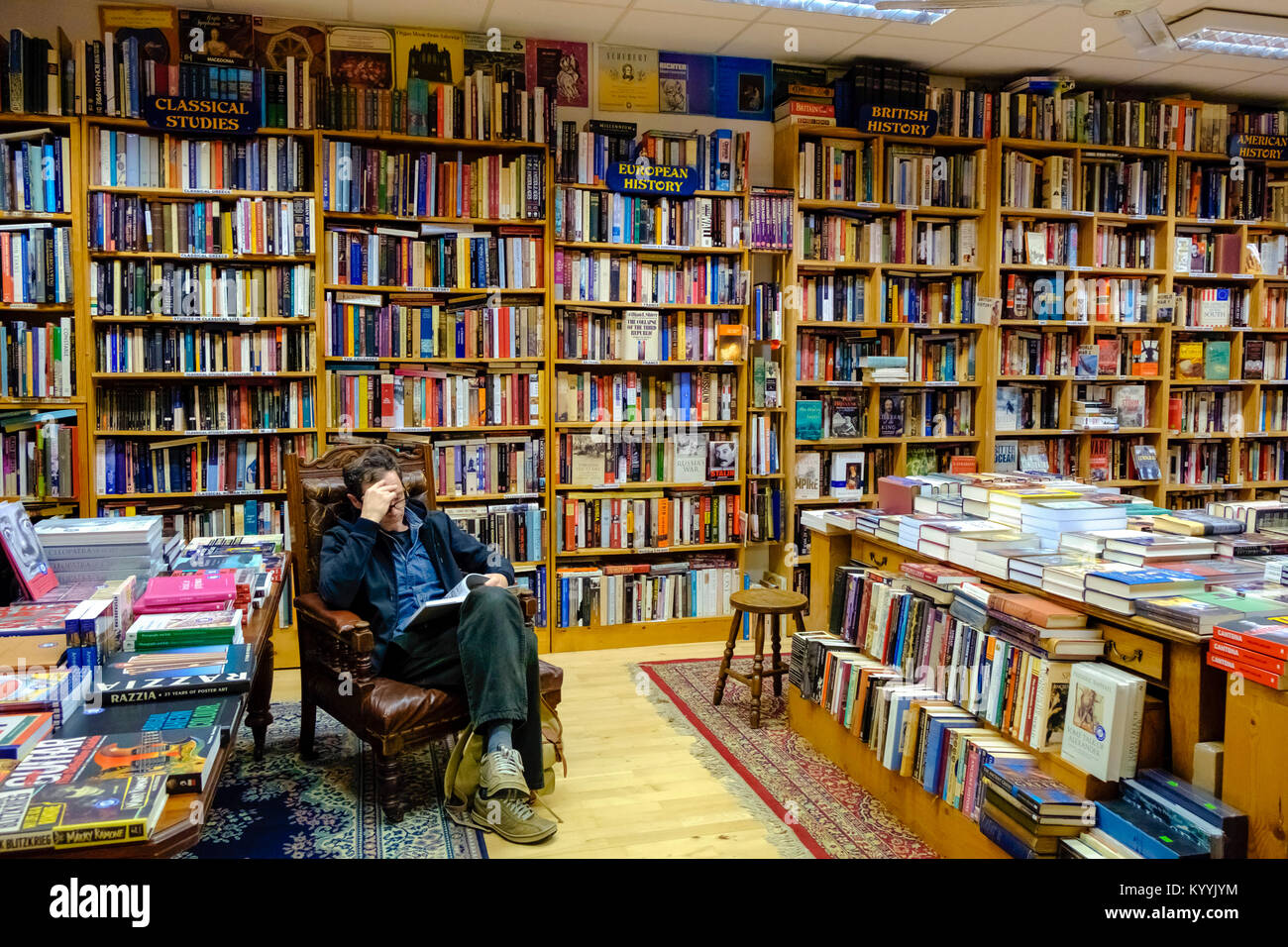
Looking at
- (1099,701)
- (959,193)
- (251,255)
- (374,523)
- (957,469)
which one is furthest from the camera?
(959,193)

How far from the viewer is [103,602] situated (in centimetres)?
201

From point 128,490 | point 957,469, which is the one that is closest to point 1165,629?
point 957,469

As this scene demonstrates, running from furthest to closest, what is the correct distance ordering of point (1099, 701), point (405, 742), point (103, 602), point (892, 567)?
1. point (892, 567)
2. point (405, 742)
3. point (1099, 701)
4. point (103, 602)

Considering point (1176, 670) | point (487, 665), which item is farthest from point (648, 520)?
point (1176, 670)

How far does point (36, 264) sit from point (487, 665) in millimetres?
2905

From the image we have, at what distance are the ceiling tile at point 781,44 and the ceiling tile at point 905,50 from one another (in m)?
0.07

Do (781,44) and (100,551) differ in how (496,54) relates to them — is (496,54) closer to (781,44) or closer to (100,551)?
(781,44)

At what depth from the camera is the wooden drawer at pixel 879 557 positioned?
3.31 metres

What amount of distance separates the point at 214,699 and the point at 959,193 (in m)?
4.68

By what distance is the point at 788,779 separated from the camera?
3102mm

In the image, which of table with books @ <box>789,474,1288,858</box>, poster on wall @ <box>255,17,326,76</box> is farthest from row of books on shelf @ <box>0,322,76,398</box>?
table with books @ <box>789,474,1288,858</box>

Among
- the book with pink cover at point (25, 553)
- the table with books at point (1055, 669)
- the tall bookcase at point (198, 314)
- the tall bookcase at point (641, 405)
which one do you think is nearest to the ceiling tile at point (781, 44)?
the tall bookcase at point (641, 405)

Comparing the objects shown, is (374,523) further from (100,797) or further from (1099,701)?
(1099,701)
